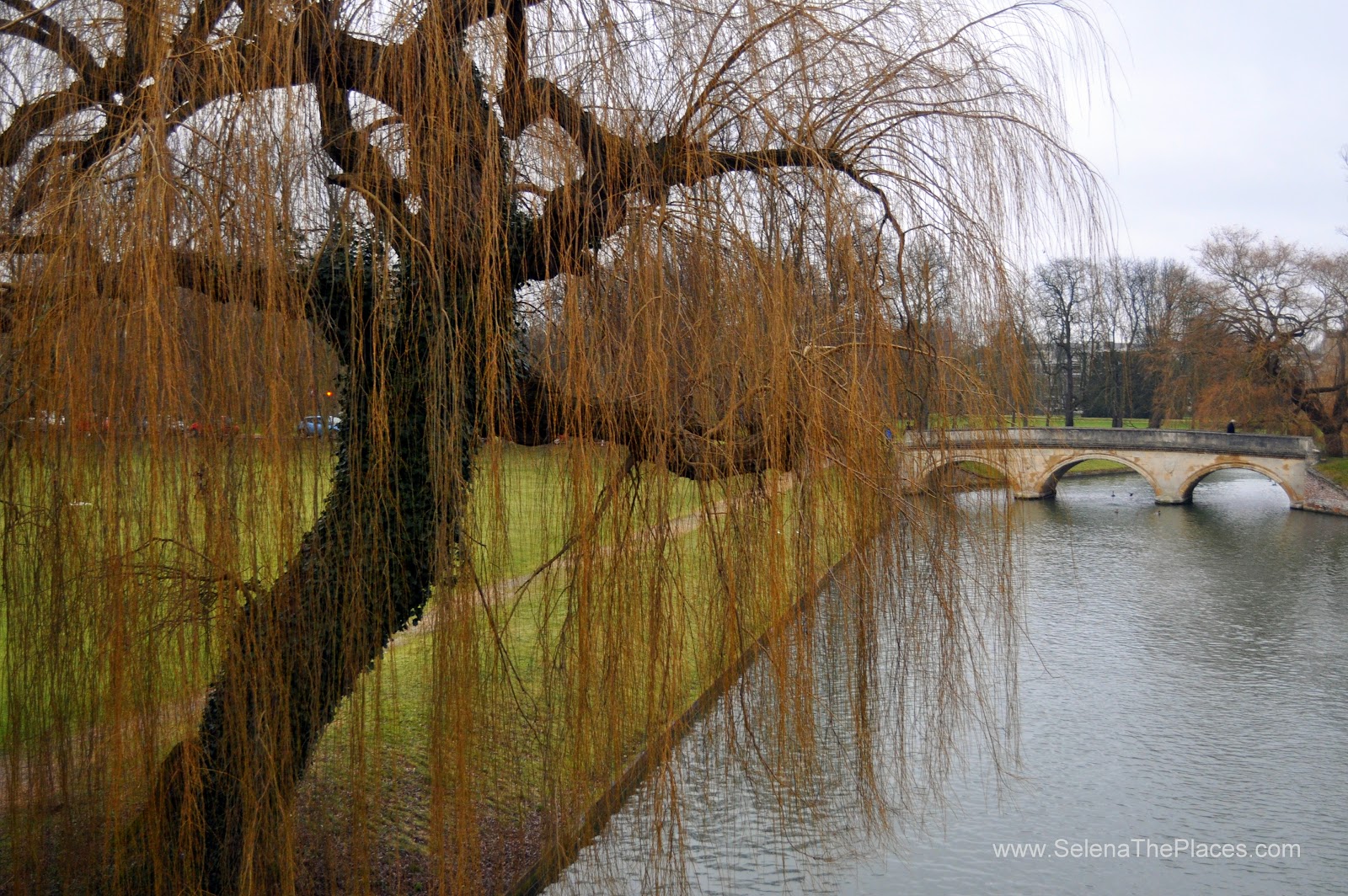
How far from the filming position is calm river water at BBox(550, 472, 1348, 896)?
18.7 feet

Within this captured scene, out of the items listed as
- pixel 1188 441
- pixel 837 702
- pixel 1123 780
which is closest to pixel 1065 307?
pixel 837 702

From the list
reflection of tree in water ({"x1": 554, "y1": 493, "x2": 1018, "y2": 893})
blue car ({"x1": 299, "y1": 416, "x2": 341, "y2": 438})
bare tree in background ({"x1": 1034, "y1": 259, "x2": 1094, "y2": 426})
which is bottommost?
reflection of tree in water ({"x1": 554, "y1": 493, "x2": 1018, "y2": 893})

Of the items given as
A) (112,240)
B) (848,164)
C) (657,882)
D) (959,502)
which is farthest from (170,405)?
(959,502)

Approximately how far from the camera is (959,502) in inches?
168

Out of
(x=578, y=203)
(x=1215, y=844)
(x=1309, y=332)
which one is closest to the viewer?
(x=578, y=203)

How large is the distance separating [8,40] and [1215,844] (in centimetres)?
846

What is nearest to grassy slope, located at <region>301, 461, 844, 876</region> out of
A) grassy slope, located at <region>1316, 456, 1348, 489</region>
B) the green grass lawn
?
the green grass lawn

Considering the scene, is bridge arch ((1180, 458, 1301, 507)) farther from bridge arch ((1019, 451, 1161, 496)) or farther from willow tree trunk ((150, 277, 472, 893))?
willow tree trunk ((150, 277, 472, 893))

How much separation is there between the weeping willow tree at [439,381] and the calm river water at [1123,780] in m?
0.83

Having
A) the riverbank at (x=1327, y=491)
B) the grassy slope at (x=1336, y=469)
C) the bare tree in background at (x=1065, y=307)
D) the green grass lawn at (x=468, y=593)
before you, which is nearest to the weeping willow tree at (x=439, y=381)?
the green grass lawn at (x=468, y=593)

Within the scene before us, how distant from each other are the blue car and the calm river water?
1685mm

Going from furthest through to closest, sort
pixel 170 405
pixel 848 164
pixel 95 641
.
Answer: pixel 848 164 → pixel 95 641 → pixel 170 405

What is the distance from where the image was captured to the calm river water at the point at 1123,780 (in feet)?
18.7

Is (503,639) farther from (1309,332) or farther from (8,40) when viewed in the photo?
(1309,332)
